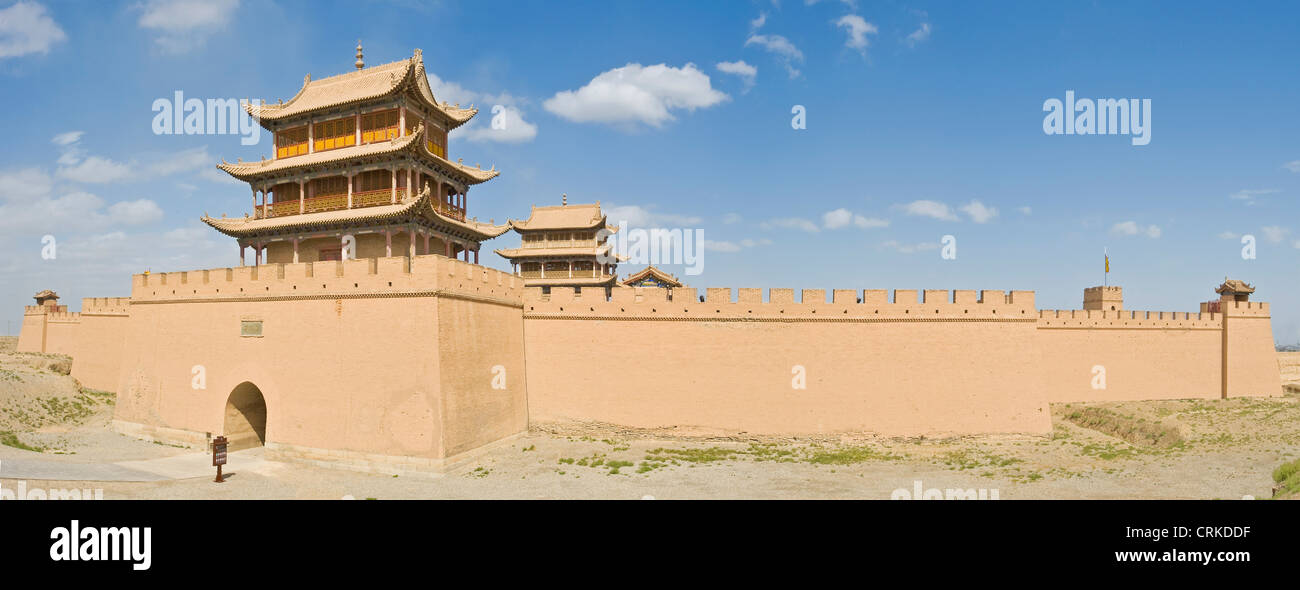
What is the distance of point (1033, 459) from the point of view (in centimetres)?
1770

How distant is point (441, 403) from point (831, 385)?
11968mm

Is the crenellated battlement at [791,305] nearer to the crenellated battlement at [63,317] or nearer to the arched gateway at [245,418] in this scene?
the arched gateway at [245,418]

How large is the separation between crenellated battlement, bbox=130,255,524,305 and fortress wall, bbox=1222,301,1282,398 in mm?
28947

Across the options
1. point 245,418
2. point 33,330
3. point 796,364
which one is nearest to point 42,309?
point 33,330

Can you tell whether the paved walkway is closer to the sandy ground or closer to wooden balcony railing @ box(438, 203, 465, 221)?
the sandy ground

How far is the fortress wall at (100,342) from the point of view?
28250 mm

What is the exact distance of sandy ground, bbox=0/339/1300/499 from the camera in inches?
552

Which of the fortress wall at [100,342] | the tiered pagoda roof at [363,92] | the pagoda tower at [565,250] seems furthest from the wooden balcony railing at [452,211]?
the fortress wall at [100,342]

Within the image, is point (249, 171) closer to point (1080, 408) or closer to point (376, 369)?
point (376, 369)

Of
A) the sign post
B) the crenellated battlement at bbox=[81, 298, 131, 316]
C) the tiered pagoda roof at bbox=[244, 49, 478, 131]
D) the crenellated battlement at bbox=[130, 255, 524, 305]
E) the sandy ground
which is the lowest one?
the sandy ground

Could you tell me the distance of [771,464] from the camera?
17.1 metres

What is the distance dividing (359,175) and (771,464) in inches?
678

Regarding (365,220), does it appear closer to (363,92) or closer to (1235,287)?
(363,92)

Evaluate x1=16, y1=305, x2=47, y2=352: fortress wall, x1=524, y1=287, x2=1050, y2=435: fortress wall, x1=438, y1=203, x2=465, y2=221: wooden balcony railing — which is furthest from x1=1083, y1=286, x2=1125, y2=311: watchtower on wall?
x1=16, y1=305, x2=47, y2=352: fortress wall
